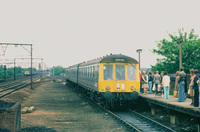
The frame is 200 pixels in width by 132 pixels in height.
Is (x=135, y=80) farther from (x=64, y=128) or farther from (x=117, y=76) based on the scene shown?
(x=64, y=128)

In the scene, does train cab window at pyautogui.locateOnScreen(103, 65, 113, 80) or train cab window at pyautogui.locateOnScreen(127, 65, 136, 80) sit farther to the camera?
train cab window at pyautogui.locateOnScreen(127, 65, 136, 80)

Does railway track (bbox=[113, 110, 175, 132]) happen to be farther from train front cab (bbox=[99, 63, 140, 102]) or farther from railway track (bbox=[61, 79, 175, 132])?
train front cab (bbox=[99, 63, 140, 102])

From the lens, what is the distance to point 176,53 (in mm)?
27375

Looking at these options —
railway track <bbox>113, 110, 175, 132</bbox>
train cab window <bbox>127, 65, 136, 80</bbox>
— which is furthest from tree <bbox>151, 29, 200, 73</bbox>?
railway track <bbox>113, 110, 175, 132</bbox>

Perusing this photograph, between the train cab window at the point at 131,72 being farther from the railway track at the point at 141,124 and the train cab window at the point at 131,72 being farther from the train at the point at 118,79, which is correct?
the railway track at the point at 141,124

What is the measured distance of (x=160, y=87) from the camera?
49.5 ft

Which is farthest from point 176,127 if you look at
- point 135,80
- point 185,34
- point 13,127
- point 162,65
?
point 185,34

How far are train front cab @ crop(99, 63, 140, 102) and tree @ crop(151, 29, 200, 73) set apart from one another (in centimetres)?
1276

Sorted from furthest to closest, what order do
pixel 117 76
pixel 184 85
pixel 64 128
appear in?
pixel 117 76 < pixel 184 85 < pixel 64 128

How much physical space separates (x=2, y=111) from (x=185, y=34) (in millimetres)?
25351

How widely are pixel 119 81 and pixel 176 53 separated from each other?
15.3 m

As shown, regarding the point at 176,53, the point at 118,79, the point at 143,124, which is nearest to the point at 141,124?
the point at 143,124

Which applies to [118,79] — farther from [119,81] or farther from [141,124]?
[141,124]

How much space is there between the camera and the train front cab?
13953 millimetres
